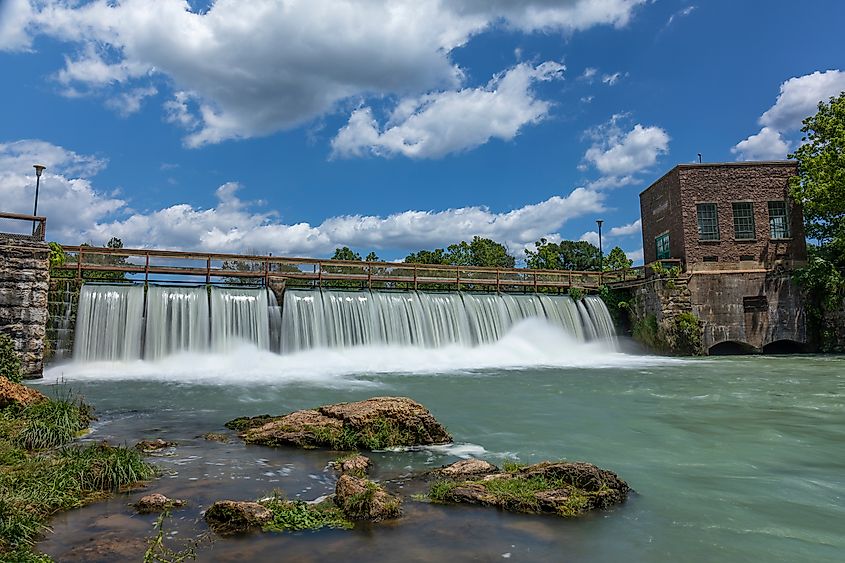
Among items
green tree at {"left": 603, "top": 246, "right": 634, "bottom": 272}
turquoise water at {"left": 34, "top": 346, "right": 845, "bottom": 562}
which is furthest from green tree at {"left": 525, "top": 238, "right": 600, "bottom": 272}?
turquoise water at {"left": 34, "top": 346, "right": 845, "bottom": 562}

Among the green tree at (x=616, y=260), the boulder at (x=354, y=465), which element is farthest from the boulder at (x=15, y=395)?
the green tree at (x=616, y=260)

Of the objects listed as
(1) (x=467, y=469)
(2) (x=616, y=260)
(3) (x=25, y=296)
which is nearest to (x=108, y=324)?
(3) (x=25, y=296)

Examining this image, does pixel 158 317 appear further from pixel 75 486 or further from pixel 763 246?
pixel 763 246

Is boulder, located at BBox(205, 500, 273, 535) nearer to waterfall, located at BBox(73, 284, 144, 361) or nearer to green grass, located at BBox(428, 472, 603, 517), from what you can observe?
green grass, located at BBox(428, 472, 603, 517)

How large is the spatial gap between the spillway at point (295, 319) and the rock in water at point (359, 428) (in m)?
13.7

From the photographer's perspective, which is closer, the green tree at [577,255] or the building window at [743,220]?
the building window at [743,220]

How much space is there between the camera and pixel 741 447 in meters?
7.34

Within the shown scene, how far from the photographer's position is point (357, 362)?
68.7 feet

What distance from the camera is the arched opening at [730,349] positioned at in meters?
25.5

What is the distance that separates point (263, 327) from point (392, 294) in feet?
20.0

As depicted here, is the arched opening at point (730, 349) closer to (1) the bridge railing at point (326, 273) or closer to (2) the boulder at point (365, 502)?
(1) the bridge railing at point (326, 273)

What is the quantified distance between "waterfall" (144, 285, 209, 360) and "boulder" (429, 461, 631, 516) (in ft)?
54.9

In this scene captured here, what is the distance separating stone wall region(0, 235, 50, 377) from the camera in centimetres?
1504

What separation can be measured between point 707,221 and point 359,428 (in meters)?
24.3
